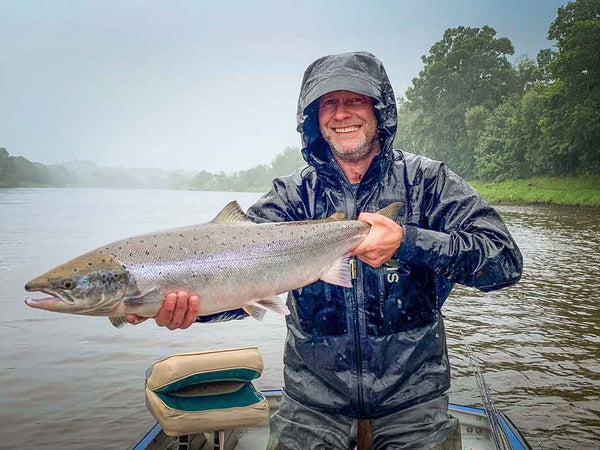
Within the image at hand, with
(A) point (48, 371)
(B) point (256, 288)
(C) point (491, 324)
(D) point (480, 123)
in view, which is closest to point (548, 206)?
(D) point (480, 123)

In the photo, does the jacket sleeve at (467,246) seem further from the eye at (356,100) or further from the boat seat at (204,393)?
the boat seat at (204,393)

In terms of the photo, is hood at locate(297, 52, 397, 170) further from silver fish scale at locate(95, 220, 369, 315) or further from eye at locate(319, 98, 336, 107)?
silver fish scale at locate(95, 220, 369, 315)

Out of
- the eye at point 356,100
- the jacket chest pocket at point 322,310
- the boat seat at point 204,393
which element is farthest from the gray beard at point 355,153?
the boat seat at point 204,393

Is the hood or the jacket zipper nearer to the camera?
the jacket zipper

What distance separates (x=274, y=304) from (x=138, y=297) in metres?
0.84

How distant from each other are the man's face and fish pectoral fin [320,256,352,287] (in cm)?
72

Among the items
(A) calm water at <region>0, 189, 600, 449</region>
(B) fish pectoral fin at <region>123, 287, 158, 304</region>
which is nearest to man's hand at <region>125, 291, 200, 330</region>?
(B) fish pectoral fin at <region>123, 287, 158, 304</region>

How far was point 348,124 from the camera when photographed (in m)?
3.63

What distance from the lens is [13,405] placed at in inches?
298

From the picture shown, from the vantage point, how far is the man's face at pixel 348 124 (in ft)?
11.6

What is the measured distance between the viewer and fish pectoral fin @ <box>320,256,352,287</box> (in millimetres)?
3160

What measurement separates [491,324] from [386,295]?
8.53 m

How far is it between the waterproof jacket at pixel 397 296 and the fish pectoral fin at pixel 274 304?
99 mm

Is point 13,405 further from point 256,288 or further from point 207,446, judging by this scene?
point 256,288
